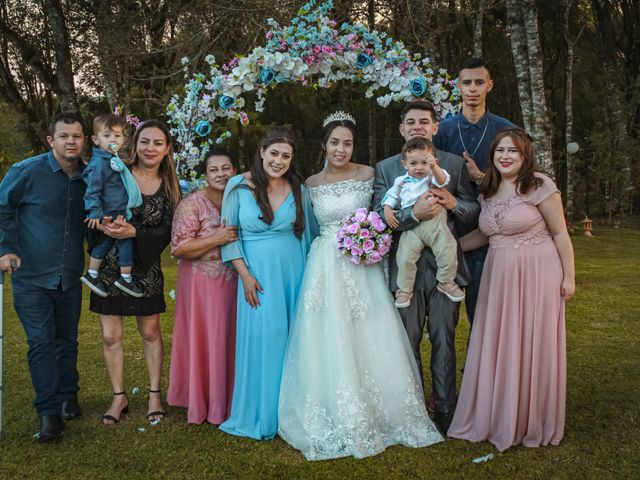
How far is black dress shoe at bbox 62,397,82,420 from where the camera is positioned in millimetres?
5098

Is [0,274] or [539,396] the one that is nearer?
[539,396]

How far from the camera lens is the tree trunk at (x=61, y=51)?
13.2 m

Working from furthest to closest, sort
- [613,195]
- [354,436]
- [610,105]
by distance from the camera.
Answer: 1. [613,195]
2. [610,105]
3. [354,436]

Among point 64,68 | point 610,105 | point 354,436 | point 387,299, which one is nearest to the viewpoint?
point 354,436

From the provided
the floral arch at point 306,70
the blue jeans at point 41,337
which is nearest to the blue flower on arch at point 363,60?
the floral arch at point 306,70

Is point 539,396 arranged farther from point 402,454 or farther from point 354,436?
point 354,436

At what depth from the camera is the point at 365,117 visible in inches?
944

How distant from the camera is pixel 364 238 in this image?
4.28m

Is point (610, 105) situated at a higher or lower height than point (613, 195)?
higher

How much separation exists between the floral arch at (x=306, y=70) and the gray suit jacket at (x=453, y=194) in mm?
1067

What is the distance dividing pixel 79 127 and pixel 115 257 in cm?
108

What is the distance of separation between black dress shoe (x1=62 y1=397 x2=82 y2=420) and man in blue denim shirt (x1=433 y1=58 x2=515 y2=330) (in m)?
3.40

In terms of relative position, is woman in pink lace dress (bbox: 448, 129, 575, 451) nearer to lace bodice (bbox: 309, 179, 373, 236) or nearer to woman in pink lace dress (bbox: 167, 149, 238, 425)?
lace bodice (bbox: 309, 179, 373, 236)

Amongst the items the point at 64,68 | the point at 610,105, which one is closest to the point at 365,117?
the point at 610,105
